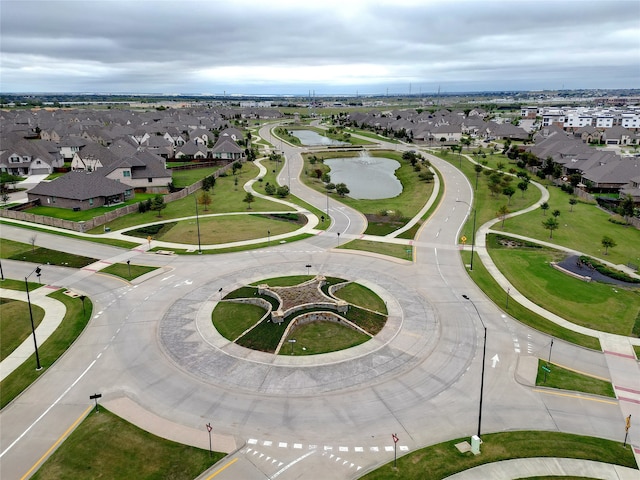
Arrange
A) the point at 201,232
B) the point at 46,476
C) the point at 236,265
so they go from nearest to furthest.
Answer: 1. the point at 46,476
2. the point at 236,265
3. the point at 201,232

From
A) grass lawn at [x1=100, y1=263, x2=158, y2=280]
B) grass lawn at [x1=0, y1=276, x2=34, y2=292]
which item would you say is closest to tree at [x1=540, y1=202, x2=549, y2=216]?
grass lawn at [x1=100, y1=263, x2=158, y2=280]

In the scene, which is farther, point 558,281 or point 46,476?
point 558,281

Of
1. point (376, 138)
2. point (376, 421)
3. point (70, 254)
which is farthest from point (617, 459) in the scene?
point (376, 138)

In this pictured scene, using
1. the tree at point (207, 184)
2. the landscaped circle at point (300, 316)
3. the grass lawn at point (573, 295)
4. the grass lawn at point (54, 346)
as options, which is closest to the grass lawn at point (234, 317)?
the landscaped circle at point (300, 316)

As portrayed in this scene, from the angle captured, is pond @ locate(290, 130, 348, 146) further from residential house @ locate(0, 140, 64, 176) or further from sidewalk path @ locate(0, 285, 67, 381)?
sidewalk path @ locate(0, 285, 67, 381)

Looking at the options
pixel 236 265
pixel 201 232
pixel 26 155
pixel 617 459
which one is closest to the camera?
pixel 617 459

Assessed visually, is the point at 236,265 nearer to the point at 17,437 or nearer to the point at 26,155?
the point at 17,437
